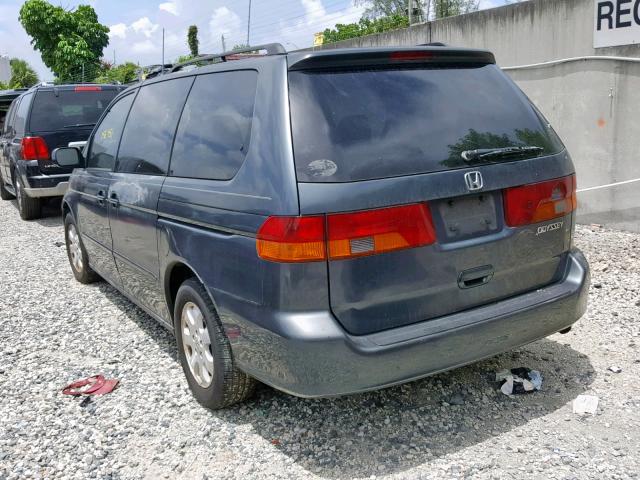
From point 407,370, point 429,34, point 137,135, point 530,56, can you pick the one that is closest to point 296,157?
point 407,370

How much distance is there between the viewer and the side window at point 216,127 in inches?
119

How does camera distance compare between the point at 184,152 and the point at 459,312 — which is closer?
the point at 459,312

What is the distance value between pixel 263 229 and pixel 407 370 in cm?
89

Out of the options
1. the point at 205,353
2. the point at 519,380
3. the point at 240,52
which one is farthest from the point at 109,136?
the point at 519,380

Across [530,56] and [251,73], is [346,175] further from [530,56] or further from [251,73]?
[530,56]

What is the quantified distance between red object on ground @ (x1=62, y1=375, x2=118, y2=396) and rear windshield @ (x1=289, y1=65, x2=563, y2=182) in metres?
2.13

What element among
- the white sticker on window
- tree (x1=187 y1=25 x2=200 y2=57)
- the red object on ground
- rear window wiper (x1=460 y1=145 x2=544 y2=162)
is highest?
tree (x1=187 y1=25 x2=200 y2=57)

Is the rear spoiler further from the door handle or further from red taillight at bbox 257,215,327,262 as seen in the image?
the door handle

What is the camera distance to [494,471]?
2791 mm

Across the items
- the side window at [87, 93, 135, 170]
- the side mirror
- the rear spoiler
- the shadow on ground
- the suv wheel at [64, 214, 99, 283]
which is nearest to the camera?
the rear spoiler

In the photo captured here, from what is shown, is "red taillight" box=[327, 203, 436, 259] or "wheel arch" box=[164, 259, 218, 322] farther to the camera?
"wheel arch" box=[164, 259, 218, 322]

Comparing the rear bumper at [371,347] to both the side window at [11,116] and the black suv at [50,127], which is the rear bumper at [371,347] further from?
the side window at [11,116]

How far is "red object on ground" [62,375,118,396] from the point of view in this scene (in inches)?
151

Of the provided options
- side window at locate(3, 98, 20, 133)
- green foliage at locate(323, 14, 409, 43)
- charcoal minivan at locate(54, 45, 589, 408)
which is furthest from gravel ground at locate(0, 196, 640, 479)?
green foliage at locate(323, 14, 409, 43)
